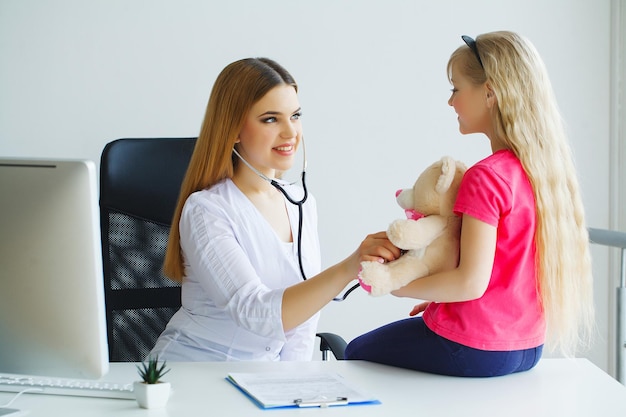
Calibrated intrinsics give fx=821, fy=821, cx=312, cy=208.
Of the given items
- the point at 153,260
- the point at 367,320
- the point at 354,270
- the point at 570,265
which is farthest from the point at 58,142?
the point at 570,265

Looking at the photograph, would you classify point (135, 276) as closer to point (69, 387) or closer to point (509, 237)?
point (69, 387)

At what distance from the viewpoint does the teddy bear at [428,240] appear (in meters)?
1.44

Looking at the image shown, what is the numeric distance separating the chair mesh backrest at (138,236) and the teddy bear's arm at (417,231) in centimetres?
84

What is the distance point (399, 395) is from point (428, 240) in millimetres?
272

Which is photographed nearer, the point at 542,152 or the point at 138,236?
the point at 542,152

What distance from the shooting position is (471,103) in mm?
1509

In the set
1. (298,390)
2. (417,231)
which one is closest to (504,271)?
(417,231)

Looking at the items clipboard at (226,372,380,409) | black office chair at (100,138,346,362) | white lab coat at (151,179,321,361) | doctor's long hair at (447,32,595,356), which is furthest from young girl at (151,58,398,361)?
doctor's long hair at (447,32,595,356)

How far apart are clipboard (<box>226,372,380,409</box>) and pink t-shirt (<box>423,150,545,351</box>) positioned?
214 millimetres

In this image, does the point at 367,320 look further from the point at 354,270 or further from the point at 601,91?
the point at 354,270

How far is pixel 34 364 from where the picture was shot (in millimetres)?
1236

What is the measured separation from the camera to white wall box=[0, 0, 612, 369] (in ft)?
8.60

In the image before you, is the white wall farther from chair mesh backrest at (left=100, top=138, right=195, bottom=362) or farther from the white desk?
the white desk

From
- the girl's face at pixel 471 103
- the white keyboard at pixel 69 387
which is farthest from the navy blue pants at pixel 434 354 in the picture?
the white keyboard at pixel 69 387
